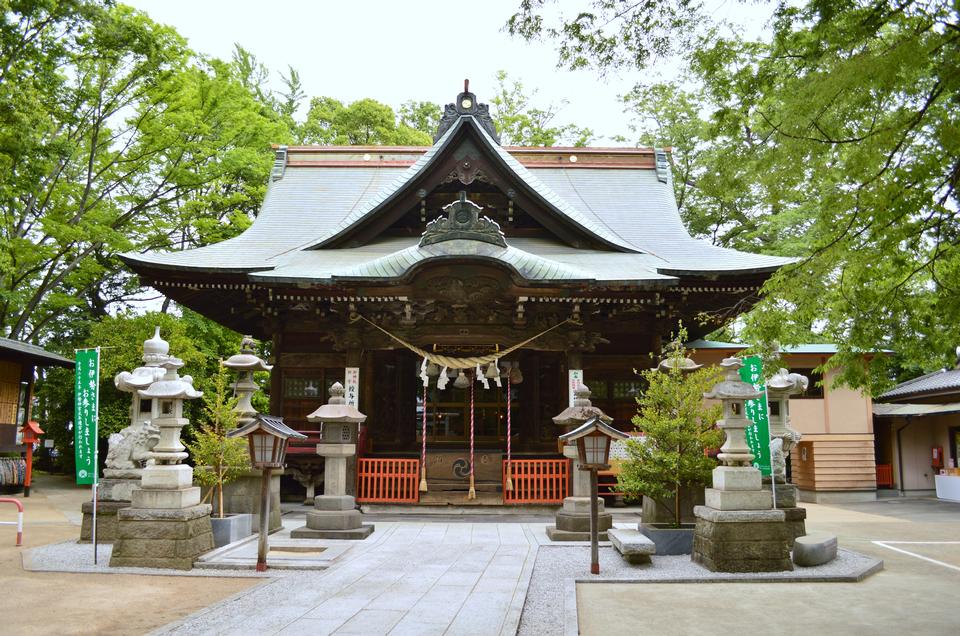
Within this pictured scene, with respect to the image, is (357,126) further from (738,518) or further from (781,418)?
(738,518)

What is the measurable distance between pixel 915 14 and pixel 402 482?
9.82m

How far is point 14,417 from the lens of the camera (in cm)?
1794

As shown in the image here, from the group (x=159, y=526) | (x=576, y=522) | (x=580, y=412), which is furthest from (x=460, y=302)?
(x=159, y=526)

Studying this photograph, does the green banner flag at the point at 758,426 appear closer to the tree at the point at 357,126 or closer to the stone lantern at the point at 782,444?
the stone lantern at the point at 782,444

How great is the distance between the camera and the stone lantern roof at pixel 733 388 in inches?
294

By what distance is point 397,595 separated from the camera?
239 inches

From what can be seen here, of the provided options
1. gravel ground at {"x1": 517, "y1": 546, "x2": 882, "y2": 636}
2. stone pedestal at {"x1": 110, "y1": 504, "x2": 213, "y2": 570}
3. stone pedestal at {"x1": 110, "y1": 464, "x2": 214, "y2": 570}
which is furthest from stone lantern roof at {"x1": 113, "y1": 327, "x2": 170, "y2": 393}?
gravel ground at {"x1": 517, "y1": 546, "x2": 882, "y2": 636}

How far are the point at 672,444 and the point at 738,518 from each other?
4.34 ft

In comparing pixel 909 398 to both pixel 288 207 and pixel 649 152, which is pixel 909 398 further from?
pixel 288 207

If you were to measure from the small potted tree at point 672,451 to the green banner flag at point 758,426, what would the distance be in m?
0.45

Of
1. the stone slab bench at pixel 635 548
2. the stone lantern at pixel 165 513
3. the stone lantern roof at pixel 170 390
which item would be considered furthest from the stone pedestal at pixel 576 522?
the stone lantern roof at pixel 170 390

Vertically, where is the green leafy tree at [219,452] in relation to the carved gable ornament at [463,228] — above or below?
below

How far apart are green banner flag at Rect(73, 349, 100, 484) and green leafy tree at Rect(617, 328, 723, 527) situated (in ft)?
21.2

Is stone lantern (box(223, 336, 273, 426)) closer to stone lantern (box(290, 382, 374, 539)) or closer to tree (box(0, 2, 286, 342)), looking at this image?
stone lantern (box(290, 382, 374, 539))
